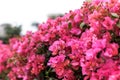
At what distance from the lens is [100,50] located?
287 cm

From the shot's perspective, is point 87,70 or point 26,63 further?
point 26,63

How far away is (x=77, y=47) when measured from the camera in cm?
319

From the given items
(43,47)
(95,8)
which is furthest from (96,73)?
(43,47)

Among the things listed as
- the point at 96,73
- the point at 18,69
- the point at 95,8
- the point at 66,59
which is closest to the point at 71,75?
the point at 66,59

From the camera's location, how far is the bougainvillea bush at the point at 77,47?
113 inches

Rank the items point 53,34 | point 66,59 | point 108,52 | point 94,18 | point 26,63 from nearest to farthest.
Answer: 1. point 108,52
2. point 94,18
3. point 66,59
4. point 53,34
5. point 26,63

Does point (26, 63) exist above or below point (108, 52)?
above

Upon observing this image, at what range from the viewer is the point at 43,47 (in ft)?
12.6

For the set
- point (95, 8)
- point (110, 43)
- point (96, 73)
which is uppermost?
point (95, 8)

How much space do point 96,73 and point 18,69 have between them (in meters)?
1.39

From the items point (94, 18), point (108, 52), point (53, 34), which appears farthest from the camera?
point (53, 34)

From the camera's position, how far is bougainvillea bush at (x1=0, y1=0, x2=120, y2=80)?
2.87 metres

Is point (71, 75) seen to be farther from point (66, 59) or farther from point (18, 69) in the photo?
point (18, 69)

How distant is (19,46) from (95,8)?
102 centimetres
